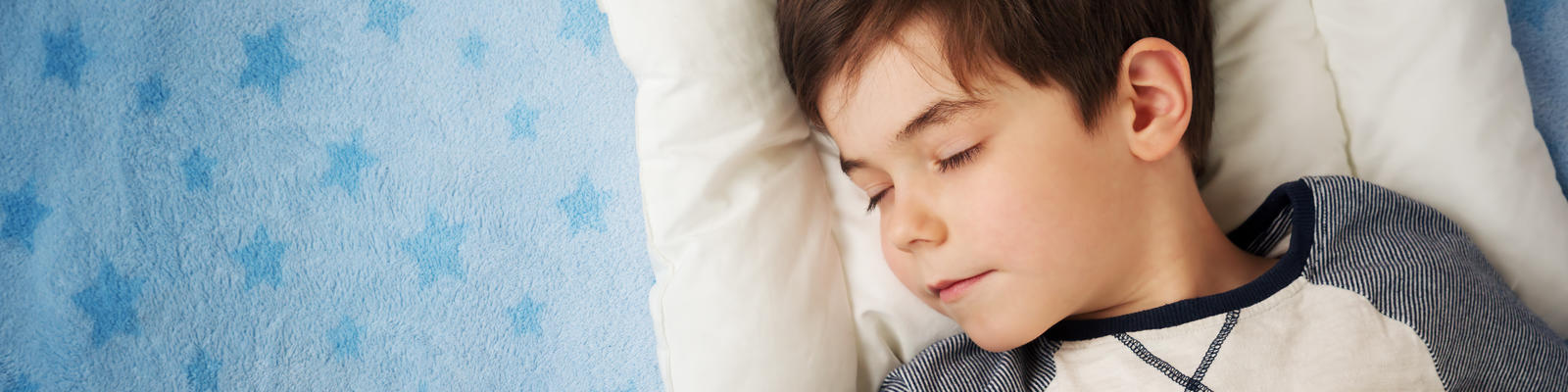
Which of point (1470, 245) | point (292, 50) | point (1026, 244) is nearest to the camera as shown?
point (1026, 244)

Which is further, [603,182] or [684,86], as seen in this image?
[603,182]

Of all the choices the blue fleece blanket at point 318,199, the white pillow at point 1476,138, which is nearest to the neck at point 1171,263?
the white pillow at point 1476,138

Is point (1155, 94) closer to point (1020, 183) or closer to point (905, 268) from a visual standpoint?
point (1020, 183)

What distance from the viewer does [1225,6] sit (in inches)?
39.5

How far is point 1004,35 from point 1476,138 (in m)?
0.54

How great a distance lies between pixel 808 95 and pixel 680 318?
0.26 meters

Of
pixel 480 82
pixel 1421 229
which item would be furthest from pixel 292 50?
pixel 1421 229

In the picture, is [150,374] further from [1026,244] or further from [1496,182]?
[1496,182]

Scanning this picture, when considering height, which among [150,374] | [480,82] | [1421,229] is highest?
[480,82]

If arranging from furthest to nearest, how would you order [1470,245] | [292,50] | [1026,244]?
[292,50] → [1470,245] → [1026,244]

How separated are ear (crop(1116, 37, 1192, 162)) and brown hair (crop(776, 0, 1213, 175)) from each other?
2 cm

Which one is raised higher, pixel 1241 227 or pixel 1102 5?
pixel 1102 5

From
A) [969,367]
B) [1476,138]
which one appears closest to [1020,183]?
[969,367]

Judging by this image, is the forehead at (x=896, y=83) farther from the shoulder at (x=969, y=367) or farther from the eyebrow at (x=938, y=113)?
the shoulder at (x=969, y=367)
